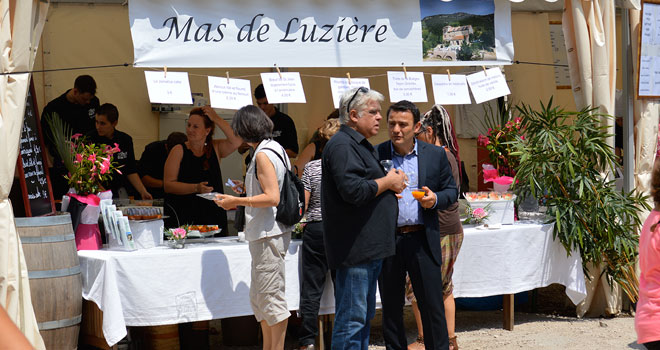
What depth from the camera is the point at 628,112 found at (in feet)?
20.1

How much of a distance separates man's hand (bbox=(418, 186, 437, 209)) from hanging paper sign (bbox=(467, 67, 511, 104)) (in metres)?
1.87

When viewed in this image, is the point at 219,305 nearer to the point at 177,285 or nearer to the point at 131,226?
the point at 177,285

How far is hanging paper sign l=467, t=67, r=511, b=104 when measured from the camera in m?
5.70

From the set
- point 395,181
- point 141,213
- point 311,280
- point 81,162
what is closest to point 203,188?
point 141,213

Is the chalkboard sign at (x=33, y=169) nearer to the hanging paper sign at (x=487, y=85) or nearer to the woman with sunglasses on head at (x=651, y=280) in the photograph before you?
the hanging paper sign at (x=487, y=85)

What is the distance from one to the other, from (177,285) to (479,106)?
4031mm

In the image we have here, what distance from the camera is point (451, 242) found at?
477 centimetres

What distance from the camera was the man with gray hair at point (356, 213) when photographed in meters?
3.71

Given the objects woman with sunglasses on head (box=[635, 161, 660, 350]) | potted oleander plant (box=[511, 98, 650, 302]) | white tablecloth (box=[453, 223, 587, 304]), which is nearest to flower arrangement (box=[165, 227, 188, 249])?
white tablecloth (box=[453, 223, 587, 304])

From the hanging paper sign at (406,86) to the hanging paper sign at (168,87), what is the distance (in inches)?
55.9

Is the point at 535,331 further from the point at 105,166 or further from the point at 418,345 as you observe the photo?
the point at 105,166

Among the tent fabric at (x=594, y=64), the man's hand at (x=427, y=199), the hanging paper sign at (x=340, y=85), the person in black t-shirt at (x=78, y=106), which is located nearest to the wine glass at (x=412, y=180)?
the man's hand at (x=427, y=199)

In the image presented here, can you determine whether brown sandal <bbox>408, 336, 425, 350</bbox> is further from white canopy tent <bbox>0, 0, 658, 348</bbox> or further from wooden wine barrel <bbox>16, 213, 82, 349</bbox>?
white canopy tent <bbox>0, 0, 658, 348</bbox>

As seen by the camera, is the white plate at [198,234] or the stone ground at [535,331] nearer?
the white plate at [198,234]
